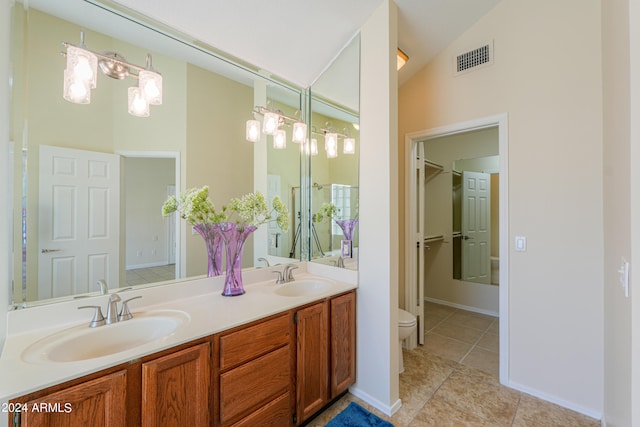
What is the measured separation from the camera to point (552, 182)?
194cm

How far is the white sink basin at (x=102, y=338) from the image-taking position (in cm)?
109

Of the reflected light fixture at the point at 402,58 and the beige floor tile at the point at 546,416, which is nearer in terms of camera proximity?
the beige floor tile at the point at 546,416

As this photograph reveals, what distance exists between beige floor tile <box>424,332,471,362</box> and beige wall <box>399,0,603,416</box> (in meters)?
0.52

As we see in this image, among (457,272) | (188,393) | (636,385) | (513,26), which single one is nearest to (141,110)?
(188,393)

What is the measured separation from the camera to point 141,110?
62.9 inches

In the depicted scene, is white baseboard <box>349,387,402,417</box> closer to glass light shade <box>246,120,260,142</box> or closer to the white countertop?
the white countertop

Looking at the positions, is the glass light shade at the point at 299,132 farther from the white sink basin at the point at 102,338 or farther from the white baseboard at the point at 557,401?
the white baseboard at the point at 557,401

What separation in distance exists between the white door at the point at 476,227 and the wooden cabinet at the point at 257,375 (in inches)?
122

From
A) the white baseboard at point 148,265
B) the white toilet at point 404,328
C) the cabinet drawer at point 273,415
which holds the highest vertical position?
the white baseboard at point 148,265

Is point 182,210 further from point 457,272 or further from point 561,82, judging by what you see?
point 457,272

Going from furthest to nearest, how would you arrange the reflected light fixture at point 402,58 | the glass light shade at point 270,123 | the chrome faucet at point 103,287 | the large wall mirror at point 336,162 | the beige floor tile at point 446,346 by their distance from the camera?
the beige floor tile at point 446,346, the reflected light fixture at point 402,58, the glass light shade at point 270,123, the large wall mirror at point 336,162, the chrome faucet at point 103,287

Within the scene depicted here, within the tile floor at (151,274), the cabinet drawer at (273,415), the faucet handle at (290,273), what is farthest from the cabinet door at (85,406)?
the faucet handle at (290,273)

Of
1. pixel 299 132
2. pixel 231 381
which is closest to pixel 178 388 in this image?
pixel 231 381

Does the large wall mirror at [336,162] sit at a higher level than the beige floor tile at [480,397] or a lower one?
higher
